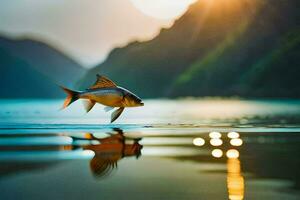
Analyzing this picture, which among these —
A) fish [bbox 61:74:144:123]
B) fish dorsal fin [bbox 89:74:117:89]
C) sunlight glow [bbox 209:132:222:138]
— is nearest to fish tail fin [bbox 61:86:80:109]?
fish [bbox 61:74:144:123]

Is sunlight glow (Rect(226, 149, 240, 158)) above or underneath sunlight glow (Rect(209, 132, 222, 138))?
underneath

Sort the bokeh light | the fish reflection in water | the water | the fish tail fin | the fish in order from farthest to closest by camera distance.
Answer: the bokeh light, the fish tail fin, the fish, the fish reflection in water, the water

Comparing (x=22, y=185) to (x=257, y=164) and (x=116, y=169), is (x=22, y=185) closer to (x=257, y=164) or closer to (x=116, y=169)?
(x=116, y=169)

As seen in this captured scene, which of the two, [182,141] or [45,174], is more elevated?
[182,141]

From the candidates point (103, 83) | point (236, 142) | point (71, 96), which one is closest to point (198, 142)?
point (236, 142)

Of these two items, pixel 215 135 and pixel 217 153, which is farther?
pixel 215 135

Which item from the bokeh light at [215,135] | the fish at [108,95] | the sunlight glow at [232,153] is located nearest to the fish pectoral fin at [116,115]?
the fish at [108,95]

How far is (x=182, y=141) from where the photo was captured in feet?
61.5

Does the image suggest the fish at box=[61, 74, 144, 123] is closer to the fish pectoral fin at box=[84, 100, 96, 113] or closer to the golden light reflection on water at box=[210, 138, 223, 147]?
the fish pectoral fin at box=[84, 100, 96, 113]

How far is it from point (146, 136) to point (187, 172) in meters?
9.05

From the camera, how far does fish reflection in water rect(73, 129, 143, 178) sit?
39.3 ft

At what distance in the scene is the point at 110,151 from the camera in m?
14.9

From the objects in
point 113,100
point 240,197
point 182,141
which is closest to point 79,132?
point 182,141

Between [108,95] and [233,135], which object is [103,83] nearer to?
[108,95]
